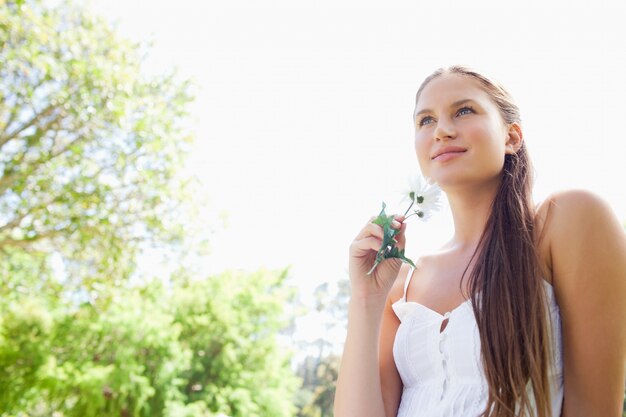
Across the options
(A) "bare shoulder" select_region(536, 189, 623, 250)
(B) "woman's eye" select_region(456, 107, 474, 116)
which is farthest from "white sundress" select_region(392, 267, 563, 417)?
(B) "woman's eye" select_region(456, 107, 474, 116)

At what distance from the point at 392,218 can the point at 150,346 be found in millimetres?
10355

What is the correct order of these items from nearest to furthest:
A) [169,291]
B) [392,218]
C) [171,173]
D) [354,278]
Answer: [392,218]
[354,278]
[171,173]
[169,291]

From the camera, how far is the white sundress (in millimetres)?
1182

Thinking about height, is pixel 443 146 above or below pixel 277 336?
below

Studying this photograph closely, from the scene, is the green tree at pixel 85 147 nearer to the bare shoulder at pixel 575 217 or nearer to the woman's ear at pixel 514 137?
the woman's ear at pixel 514 137

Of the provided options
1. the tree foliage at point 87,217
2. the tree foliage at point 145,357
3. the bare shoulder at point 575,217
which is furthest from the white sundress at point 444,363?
the tree foliage at point 145,357

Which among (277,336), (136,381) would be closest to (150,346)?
(136,381)

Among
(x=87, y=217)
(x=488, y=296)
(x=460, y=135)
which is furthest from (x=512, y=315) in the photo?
(x=87, y=217)

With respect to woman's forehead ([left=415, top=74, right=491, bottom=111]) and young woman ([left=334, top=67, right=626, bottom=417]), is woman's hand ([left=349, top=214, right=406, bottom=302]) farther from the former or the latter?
woman's forehead ([left=415, top=74, right=491, bottom=111])

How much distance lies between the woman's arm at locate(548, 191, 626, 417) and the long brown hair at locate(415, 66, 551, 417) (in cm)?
5

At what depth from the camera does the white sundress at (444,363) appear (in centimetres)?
118

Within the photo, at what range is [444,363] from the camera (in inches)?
50.6

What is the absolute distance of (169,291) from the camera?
11.0 m

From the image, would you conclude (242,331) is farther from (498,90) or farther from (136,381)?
(498,90)
